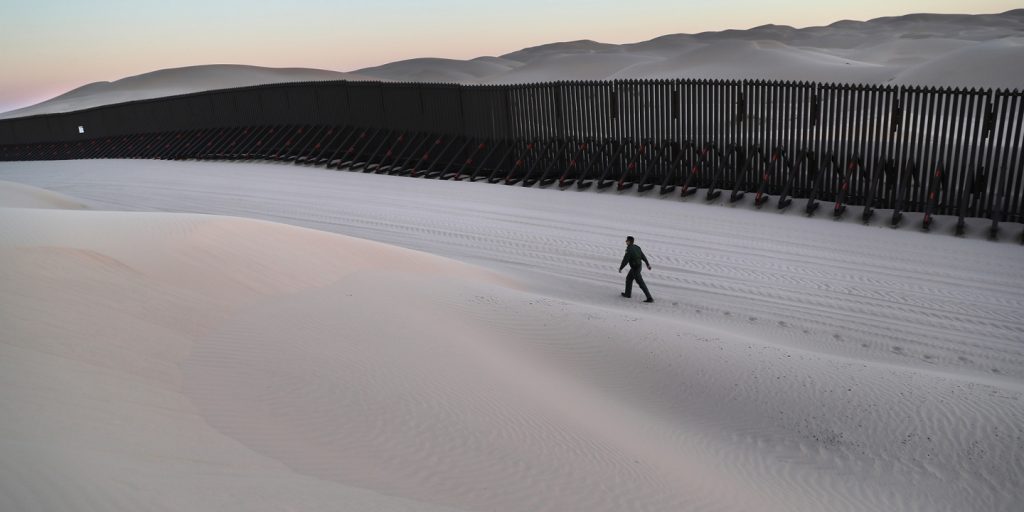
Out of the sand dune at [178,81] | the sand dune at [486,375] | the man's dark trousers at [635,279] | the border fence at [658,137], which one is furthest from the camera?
the sand dune at [178,81]

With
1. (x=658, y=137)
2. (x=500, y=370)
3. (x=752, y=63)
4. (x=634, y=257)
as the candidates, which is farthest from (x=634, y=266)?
(x=752, y=63)

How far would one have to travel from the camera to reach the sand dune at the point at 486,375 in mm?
5016

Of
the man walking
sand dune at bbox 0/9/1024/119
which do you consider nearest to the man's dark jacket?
the man walking

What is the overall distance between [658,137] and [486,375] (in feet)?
43.6

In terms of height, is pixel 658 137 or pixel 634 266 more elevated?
pixel 658 137

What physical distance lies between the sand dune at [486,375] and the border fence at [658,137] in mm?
3208

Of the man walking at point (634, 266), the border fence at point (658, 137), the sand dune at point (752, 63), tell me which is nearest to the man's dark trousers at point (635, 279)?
the man walking at point (634, 266)

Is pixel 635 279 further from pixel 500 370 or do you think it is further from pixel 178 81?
pixel 178 81

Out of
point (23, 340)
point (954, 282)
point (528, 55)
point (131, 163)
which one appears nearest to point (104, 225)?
point (23, 340)

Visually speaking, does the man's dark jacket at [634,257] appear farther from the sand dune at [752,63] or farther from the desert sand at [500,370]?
the sand dune at [752,63]

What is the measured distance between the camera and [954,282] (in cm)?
1105

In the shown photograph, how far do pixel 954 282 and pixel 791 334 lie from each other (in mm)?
3623

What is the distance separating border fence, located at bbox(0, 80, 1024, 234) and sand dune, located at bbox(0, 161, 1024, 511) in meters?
3.21

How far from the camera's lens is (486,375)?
7148 mm
